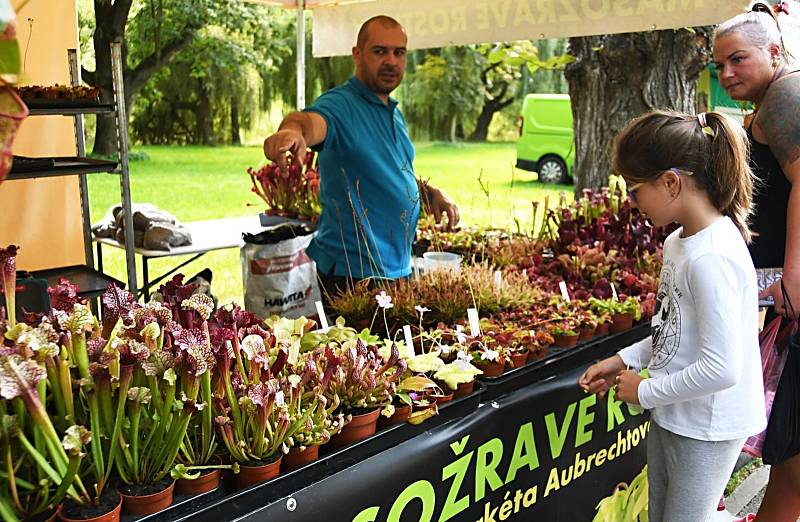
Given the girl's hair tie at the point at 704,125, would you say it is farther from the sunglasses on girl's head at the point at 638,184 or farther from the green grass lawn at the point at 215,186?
the green grass lawn at the point at 215,186

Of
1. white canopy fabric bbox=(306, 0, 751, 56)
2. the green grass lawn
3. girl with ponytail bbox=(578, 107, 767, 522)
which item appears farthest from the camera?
the green grass lawn

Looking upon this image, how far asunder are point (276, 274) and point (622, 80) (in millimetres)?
Result: 2824

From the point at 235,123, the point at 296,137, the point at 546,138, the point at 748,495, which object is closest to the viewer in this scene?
the point at 296,137

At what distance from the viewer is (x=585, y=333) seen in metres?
2.39

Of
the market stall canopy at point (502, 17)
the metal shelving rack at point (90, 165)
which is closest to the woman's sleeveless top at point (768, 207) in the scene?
the market stall canopy at point (502, 17)

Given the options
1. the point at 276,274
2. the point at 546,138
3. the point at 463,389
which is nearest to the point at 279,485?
the point at 463,389

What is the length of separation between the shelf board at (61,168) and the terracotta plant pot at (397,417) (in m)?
2.32

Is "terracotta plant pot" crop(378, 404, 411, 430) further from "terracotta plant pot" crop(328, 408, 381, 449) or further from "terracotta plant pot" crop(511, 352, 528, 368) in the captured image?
"terracotta plant pot" crop(511, 352, 528, 368)

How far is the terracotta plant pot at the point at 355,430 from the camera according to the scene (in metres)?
1.57

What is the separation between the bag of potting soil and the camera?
3.47 metres

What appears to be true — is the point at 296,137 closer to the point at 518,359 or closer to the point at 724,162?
the point at 518,359

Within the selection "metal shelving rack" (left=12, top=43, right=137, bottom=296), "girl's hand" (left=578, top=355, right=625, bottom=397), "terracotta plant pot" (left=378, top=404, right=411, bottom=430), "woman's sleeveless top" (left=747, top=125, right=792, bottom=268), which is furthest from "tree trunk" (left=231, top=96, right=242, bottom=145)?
"terracotta plant pot" (left=378, top=404, right=411, bottom=430)

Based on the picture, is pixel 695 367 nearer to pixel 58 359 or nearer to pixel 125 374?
pixel 125 374

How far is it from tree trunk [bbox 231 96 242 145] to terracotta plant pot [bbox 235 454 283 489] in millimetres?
13172
